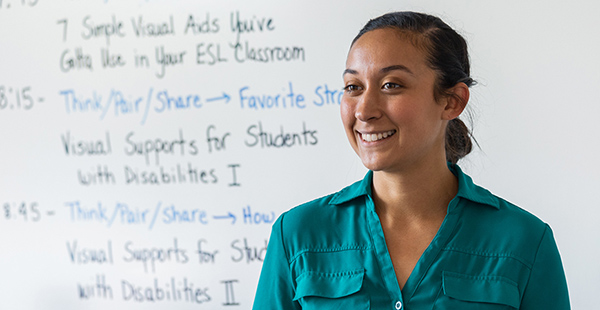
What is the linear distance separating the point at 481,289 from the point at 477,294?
0.01m

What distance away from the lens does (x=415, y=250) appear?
92cm

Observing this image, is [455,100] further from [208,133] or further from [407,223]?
[208,133]

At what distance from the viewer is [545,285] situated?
34.9 inches

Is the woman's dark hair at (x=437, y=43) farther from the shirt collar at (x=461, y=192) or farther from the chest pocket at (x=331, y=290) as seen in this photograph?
the chest pocket at (x=331, y=290)

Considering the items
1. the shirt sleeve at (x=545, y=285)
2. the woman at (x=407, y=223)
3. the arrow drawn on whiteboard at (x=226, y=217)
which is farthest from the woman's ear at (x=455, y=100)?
the arrow drawn on whiteboard at (x=226, y=217)

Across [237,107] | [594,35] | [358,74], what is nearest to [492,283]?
[358,74]

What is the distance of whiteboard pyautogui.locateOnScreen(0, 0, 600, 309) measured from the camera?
1.42 m

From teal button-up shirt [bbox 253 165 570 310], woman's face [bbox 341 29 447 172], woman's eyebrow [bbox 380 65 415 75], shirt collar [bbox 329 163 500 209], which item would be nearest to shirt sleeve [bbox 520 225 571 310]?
teal button-up shirt [bbox 253 165 570 310]

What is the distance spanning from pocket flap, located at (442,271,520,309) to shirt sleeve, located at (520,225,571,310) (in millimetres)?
27

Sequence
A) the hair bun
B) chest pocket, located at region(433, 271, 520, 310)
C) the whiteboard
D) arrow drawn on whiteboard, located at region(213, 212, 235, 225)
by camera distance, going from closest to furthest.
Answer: chest pocket, located at region(433, 271, 520, 310) → the hair bun → the whiteboard → arrow drawn on whiteboard, located at region(213, 212, 235, 225)

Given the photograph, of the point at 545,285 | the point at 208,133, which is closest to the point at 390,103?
the point at 545,285

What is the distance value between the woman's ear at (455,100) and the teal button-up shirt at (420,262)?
0.12 m

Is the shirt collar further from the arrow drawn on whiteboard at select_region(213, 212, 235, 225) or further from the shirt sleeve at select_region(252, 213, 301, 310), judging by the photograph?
the arrow drawn on whiteboard at select_region(213, 212, 235, 225)

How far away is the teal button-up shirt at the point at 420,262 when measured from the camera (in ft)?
2.85
